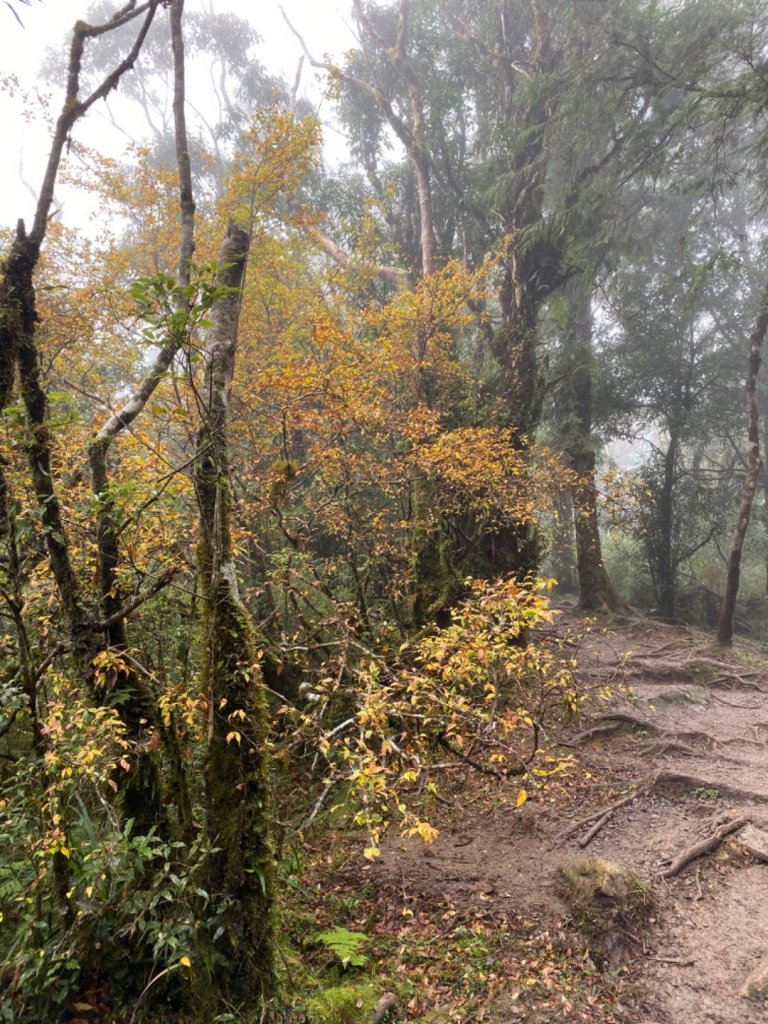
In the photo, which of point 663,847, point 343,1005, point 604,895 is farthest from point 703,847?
point 343,1005

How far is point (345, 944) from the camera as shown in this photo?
414 centimetres

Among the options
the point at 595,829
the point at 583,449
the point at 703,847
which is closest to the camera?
the point at 703,847

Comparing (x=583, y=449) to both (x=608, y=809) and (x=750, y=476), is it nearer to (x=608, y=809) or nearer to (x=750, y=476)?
(x=750, y=476)

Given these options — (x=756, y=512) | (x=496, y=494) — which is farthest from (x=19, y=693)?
(x=756, y=512)

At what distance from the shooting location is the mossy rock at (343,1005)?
3.48 meters

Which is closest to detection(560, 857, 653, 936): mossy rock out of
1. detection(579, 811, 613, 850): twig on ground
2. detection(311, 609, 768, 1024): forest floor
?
detection(311, 609, 768, 1024): forest floor

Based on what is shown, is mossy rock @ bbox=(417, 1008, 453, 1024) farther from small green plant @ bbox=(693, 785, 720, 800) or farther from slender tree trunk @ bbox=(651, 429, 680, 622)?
slender tree trunk @ bbox=(651, 429, 680, 622)

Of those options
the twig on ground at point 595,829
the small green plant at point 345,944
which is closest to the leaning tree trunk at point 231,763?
the small green plant at point 345,944

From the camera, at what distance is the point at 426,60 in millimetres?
16453

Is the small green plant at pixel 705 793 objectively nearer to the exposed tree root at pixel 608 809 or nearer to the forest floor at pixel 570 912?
the forest floor at pixel 570 912

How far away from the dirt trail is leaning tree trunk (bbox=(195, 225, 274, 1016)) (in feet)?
7.46

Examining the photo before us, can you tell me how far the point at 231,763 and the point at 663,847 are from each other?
182 inches

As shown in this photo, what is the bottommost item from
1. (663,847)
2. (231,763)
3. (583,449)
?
(663,847)

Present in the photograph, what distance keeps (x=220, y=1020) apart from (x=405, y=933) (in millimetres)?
2271
